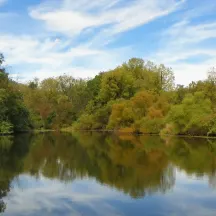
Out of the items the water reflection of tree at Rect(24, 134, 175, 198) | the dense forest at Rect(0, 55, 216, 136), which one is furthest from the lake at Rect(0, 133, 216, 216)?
the dense forest at Rect(0, 55, 216, 136)

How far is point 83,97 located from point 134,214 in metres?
70.3

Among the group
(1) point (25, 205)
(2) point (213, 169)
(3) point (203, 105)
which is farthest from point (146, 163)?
(3) point (203, 105)

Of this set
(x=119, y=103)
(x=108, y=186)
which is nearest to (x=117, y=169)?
(x=108, y=186)

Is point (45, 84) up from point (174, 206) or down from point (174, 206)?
up

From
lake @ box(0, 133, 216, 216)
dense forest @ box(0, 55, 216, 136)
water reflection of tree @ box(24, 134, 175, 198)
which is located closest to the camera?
lake @ box(0, 133, 216, 216)

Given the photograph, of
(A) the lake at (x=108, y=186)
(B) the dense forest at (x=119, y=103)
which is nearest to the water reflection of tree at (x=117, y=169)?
(A) the lake at (x=108, y=186)

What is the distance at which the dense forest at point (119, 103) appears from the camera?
45.9 m

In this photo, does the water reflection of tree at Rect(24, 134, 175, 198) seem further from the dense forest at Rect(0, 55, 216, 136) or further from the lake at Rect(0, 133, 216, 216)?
the dense forest at Rect(0, 55, 216, 136)

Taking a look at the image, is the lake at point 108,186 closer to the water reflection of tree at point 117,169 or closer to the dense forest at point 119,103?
the water reflection of tree at point 117,169

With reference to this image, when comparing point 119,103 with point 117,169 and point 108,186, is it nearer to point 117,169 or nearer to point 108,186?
point 117,169

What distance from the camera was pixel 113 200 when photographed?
1158 cm

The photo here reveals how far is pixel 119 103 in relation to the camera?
2435 inches

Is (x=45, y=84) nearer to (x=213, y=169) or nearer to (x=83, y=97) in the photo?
(x=83, y=97)

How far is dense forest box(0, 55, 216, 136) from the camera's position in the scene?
1809 inches
